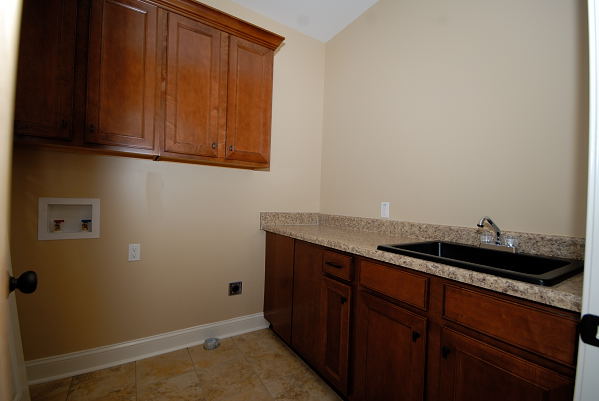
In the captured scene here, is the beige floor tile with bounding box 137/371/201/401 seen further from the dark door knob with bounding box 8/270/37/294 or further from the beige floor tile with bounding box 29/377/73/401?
the dark door knob with bounding box 8/270/37/294

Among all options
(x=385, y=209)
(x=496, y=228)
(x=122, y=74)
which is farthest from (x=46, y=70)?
(x=496, y=228)

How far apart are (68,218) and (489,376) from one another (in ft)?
7.58

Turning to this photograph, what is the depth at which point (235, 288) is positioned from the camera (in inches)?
88.9

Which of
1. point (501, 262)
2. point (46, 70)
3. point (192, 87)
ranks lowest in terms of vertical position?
point (501, 262)

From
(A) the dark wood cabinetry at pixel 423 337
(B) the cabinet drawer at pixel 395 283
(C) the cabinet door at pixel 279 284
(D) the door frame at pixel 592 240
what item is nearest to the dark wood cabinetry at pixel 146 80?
(C) the cabinet door at pixel 279 284

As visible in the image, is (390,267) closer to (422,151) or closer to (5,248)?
(422,151)

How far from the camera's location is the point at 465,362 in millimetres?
917

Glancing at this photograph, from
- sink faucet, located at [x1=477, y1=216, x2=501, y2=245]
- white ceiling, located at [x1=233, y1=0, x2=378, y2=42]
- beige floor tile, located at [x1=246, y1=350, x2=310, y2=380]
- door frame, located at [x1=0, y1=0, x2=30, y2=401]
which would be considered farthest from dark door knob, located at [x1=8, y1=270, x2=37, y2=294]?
white ceiling, located at [x1=233, y1=0, x2=378, y2=42]

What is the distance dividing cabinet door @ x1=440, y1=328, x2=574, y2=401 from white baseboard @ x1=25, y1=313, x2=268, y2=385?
1.71 meters

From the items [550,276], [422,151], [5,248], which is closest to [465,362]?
[550,276]

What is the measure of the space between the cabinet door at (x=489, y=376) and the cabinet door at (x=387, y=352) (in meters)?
0.10

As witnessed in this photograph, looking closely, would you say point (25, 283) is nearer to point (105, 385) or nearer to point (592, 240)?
point (105, 385)

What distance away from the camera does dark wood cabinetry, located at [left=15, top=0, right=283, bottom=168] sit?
1379 mm

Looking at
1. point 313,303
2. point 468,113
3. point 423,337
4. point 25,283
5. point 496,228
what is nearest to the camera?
point 25,283
